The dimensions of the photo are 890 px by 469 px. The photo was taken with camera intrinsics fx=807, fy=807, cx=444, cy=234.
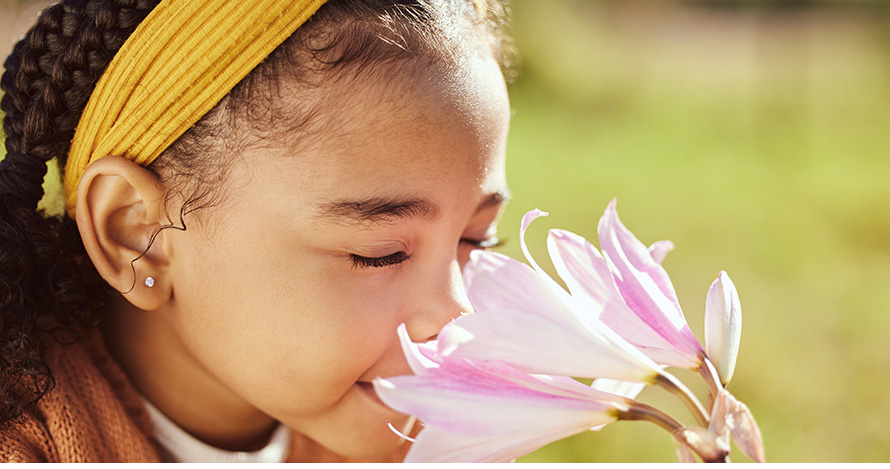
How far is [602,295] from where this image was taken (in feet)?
2.37

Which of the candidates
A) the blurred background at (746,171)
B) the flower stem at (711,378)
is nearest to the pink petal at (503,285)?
the flower stem at (711,378)

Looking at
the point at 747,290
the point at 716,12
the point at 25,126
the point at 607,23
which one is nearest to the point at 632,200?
the point at 747,290

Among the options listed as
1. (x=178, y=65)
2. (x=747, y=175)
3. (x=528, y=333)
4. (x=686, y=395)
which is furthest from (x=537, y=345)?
(x=747, y=175)

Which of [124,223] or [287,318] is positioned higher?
[124,223]

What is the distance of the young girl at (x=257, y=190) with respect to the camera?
101 centimetres

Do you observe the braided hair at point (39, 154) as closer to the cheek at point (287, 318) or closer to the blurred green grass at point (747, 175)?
the cheek at point (287, 318)

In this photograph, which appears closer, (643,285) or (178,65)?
(643,285)

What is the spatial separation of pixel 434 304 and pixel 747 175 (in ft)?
12.0

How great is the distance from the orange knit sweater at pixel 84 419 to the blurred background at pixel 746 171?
1.79ft

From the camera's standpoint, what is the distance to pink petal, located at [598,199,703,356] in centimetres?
70

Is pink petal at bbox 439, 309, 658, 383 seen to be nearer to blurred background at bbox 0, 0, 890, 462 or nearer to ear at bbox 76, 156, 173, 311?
ear at bbox 76, 156, 173, 311

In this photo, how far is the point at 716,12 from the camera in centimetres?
806

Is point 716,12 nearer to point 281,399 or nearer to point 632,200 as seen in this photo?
point 632,200

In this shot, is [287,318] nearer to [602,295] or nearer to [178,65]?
[178,65]
